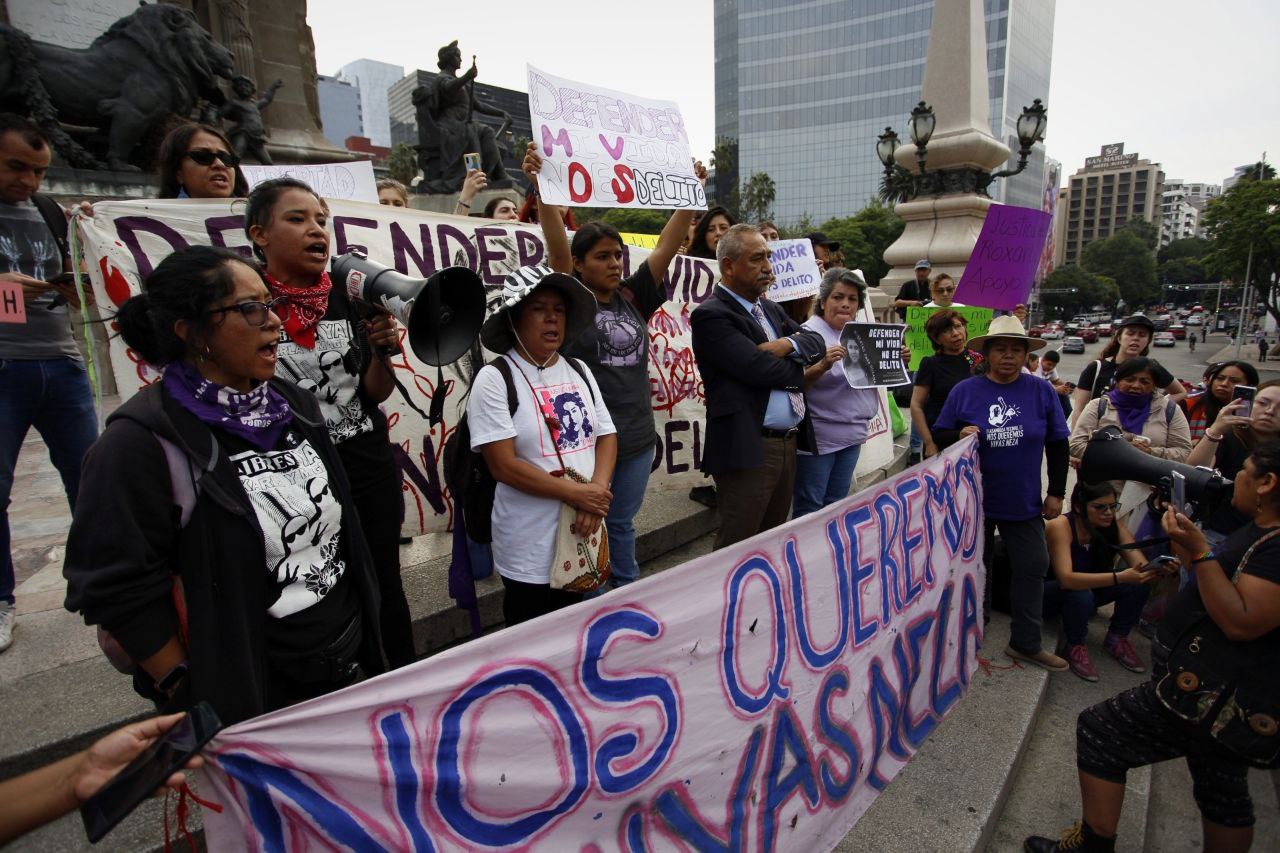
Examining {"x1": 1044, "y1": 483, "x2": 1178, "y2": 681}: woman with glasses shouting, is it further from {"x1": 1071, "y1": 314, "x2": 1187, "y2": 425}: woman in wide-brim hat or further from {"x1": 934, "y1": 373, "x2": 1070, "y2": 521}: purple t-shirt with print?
{"x1": 1071, "y1": 314, "x2": 1187, "y2": 425}: woman in wide-brim hat

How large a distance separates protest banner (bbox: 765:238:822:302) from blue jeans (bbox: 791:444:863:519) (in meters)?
1.01

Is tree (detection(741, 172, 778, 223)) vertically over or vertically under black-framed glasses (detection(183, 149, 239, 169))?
over

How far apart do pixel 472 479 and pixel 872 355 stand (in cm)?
235

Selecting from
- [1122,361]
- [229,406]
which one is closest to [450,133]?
[1122,361]

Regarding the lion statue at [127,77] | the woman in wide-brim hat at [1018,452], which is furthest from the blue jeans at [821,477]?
the lion statue at [127,77]

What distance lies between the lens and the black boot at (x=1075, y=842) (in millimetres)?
2189

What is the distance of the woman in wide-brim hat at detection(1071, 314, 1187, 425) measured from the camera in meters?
4.44

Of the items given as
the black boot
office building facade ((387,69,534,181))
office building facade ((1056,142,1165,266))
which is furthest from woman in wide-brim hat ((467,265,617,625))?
office building facade ((1056,142,1165,266))

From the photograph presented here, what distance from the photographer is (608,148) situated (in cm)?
314

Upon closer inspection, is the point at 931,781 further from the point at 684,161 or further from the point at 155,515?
the point at 684,161

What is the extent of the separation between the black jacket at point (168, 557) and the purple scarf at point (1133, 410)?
4.54 meters

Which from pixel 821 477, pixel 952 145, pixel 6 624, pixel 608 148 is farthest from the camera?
pixel 952 145

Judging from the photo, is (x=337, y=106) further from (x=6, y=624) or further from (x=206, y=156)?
(x=6, y=624)

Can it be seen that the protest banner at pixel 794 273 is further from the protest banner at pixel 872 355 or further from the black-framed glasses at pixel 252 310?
the black-framed glasses at pixel 252 310
